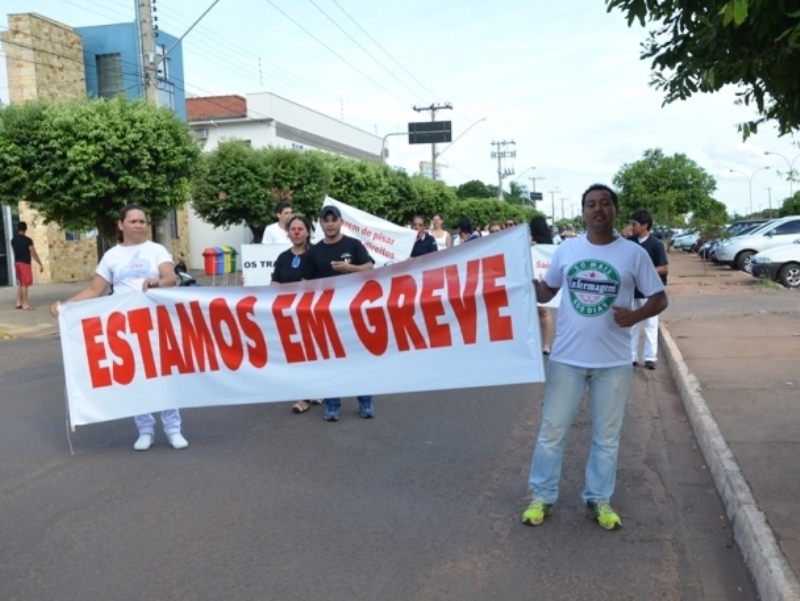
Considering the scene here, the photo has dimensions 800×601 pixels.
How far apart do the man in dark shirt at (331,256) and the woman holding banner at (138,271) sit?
51.4 inches

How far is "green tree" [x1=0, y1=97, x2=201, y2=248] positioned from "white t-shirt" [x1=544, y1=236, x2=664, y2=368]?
14533mm

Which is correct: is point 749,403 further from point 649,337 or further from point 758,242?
point 758,242

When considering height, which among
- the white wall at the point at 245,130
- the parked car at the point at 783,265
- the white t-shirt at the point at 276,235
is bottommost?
the parked car at the point at 783,265

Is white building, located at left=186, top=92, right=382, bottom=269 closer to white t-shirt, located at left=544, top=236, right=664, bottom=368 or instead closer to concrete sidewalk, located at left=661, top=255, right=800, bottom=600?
concrete sidewalk, located at left=661, top=255, right=800, bottom=600

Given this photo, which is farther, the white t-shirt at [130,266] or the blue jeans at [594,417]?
the white t-shirt at [130,266]

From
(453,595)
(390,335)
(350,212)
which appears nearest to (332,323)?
(390,335)

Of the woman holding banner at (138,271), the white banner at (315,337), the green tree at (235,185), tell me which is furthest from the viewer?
the green tree at (235,185)

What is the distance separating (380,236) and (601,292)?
9879 mm

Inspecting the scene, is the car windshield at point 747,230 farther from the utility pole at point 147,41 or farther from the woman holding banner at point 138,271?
the woman holding banner at point 138,271

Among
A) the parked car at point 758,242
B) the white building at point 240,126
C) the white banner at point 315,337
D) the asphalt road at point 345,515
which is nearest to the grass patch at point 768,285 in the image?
the parked car at point 758,242

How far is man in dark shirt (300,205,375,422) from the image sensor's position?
746cm

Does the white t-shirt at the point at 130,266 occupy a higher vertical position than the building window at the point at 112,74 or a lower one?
lower

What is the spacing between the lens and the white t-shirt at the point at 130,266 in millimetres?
6574

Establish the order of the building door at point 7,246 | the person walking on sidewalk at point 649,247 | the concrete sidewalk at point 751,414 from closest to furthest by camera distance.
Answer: the concrete sidewalk at point 751,414 → the person walking on sidewalk at point 649,247 → the building door at point 7,246
